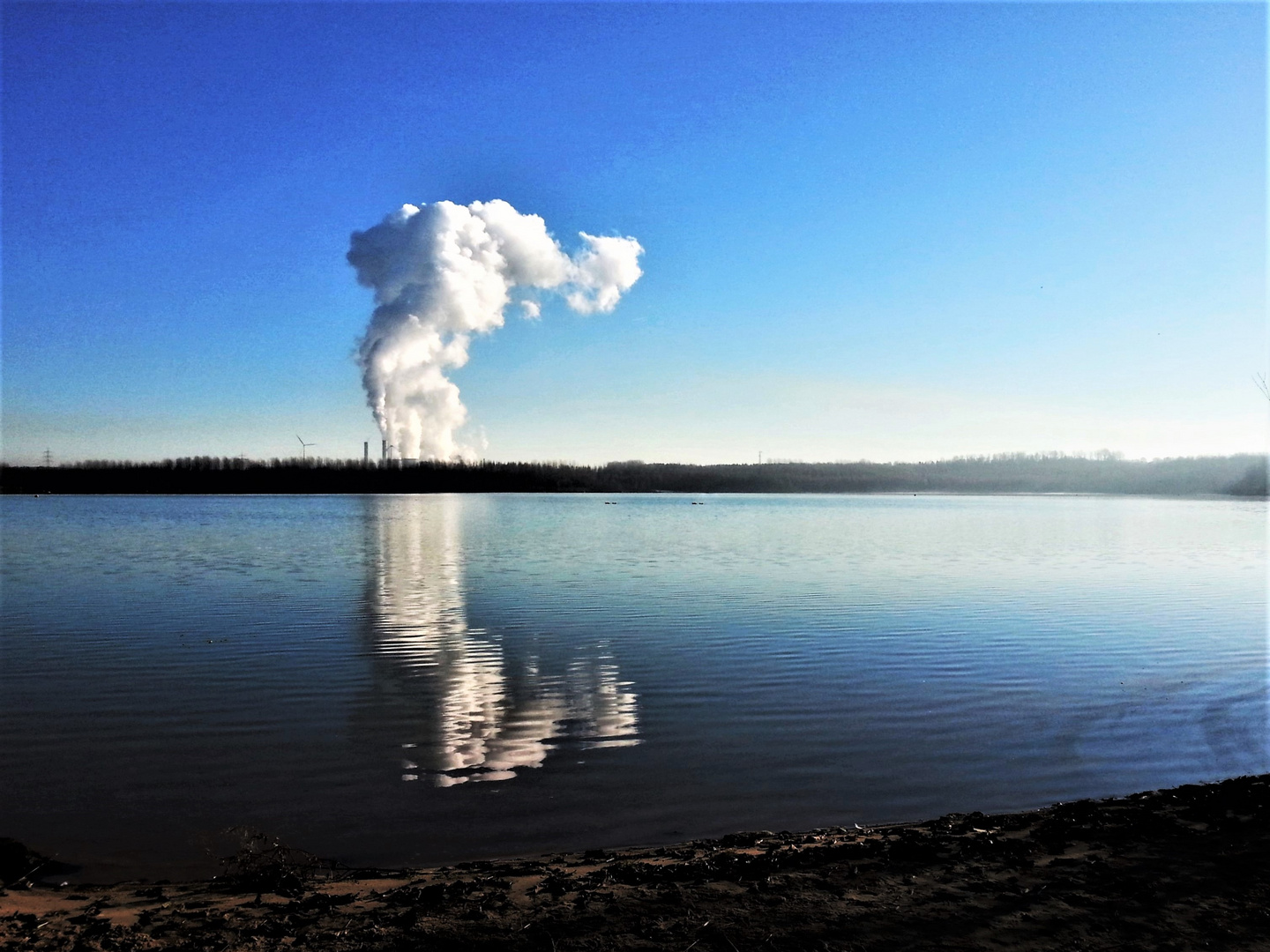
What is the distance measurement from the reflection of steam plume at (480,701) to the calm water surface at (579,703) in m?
0.05

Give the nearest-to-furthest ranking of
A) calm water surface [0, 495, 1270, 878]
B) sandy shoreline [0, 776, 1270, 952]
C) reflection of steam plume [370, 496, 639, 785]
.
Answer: sandy shoreline [0, 776, 1270, 952], calm water surface [0, 495, 1270, 878], reflection of steam plume [370, 496, 639, 785]

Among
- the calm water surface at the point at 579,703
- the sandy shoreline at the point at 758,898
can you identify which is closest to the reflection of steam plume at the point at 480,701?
the calm water surface at the point at 579,703

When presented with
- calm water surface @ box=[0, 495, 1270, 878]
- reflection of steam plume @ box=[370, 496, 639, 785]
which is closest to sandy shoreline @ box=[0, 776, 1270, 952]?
calm water surface @ box=[0, 495, 1270, 878]

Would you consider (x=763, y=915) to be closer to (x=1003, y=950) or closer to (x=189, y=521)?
(x=1003, y=950)

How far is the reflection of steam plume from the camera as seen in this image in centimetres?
798

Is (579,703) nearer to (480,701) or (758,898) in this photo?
(480,701)

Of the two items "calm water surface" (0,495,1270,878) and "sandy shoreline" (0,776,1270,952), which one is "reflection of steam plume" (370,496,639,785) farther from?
"sandy shoreline" (0,776,1270,952)

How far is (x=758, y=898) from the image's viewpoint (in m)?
4.59

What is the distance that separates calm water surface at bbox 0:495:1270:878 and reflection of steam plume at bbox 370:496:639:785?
0.05 metres

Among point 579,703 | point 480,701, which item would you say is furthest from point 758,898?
point 480,701

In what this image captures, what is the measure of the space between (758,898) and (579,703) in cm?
544

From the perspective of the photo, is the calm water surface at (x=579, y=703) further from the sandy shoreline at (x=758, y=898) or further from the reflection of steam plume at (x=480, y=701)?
the sandy shoreline at (x=758, y=898)

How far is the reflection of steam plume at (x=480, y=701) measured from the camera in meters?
7.98

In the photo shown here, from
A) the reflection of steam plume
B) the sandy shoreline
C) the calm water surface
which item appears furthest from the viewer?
the reflection of steam plume
